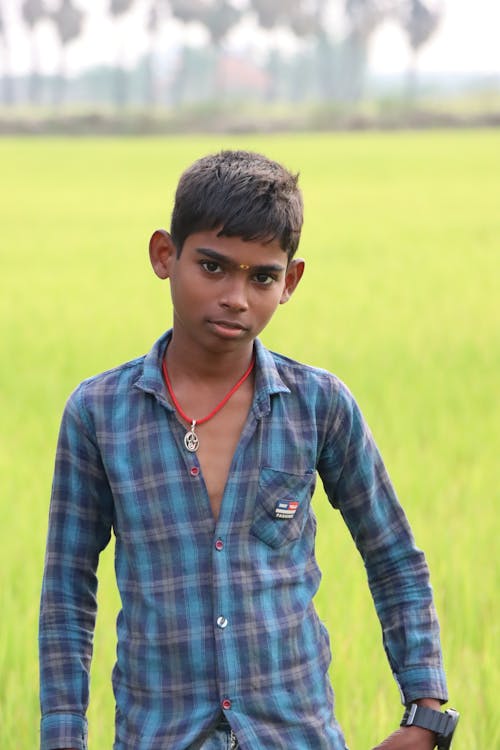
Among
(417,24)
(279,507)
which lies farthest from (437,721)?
(417,24)

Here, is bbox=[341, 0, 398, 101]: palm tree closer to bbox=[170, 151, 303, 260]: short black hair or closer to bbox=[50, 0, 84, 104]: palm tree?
bbox=[50, 0, 84, 104]: palm tree

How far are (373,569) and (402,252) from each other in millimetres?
9554

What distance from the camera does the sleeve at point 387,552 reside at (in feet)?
5.14

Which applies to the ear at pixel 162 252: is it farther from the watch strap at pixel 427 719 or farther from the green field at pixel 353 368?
the green field at pixel 353 368

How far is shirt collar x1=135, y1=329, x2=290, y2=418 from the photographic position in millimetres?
1524

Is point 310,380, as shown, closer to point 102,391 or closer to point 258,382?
point 258,382

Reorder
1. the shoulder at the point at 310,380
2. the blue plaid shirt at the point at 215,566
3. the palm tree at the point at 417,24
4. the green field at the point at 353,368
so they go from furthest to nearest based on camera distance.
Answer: the palm tree at the point at 417,24 < the green field at the point at 353,368 < the shoulder at the point at 310,380 < the blue plaid shirt at the point at 215,566

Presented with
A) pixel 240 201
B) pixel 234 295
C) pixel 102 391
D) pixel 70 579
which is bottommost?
pixel 70 579

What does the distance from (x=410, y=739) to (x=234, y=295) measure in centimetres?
55

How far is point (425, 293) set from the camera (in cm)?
848

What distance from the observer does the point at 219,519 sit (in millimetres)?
1474

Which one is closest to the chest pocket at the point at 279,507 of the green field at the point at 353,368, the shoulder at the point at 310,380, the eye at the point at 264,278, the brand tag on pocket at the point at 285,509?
the brand tag on pocket at the point at 285,509

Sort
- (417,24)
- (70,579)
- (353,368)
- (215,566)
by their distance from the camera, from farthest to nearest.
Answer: (417,24) → (353,368) → (70,579) → (215,566)

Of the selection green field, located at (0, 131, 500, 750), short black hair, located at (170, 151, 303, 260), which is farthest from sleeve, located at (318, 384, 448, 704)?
green field, located at (0, 131, 500, 750)
